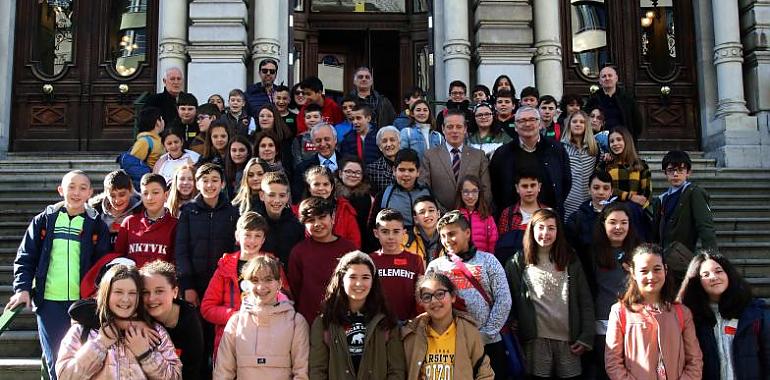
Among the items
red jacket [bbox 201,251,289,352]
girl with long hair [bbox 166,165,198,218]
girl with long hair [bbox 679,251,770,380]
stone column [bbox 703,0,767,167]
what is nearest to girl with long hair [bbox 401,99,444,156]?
girl with long hair [bbox 166,165,198,218]

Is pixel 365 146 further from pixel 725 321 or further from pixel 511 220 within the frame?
pixel 725 321

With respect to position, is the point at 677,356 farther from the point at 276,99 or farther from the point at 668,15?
the point at 668,15

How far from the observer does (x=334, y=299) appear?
4605 millimetres

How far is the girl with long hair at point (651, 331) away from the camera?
470cm

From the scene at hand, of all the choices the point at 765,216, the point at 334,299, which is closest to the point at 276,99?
the point at 334,299

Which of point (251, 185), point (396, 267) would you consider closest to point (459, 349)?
point (396, 267)

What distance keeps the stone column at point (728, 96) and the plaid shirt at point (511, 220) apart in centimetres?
651

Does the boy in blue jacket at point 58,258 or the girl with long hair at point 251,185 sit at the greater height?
the girl with long hair at point 251,185

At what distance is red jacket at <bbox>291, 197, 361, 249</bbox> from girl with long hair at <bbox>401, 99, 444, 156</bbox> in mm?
1438

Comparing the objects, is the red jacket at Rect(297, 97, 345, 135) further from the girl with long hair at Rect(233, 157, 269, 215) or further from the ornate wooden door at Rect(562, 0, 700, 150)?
the ornate wooden door at Rect(562, 0, 700, 150)

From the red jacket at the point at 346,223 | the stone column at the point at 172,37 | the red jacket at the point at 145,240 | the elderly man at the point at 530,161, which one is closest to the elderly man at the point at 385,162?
the red jacket at the point at 346,223

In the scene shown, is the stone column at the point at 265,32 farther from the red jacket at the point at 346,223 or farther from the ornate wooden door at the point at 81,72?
the red jacket at the point at 346,223

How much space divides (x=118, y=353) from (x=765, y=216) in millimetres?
7956

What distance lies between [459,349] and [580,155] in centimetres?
307
